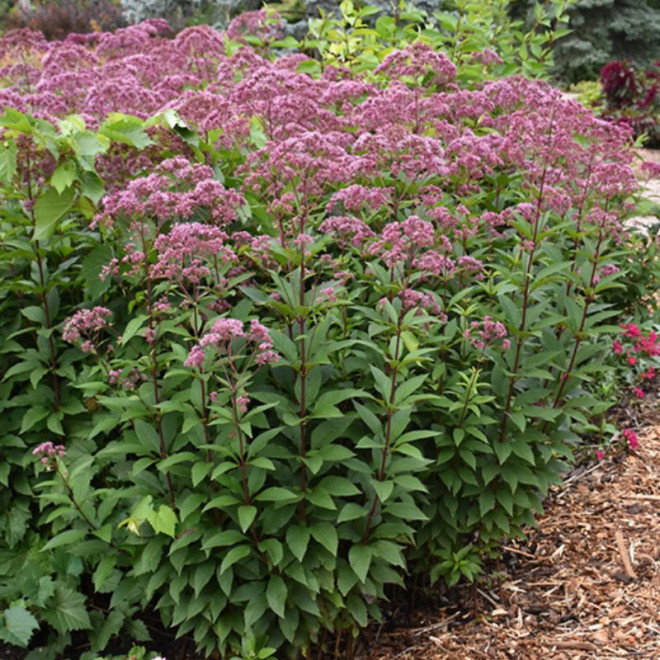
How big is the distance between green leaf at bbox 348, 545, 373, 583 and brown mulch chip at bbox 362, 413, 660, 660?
785 millimetres

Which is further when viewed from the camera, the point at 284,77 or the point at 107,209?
the point at 284,77

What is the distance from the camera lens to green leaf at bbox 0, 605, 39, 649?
9.86 feet

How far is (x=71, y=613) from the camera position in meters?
3.19

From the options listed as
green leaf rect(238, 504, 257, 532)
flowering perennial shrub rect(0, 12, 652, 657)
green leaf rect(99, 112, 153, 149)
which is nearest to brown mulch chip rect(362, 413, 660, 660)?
flowering perennial shrub rect(0, 12, 652, 657)

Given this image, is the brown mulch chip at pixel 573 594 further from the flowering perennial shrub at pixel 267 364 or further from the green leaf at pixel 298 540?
the green leaf at pixel 298 540

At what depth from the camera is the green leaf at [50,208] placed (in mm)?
3195

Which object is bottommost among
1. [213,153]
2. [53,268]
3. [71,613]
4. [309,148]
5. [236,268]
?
[71,613]

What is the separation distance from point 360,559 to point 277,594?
13.4 inches

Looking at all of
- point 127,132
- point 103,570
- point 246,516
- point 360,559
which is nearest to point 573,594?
point 360,559

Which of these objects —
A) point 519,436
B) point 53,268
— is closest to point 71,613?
point 53,268

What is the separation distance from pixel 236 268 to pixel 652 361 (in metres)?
3.46

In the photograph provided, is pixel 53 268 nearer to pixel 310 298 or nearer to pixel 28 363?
pixel 28 363

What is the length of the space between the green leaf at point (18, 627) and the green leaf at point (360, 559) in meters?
1.32

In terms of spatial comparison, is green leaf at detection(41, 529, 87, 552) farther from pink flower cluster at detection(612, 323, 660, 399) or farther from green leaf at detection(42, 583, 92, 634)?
pink flower cluster at detection(612, 323, 660, 399)
